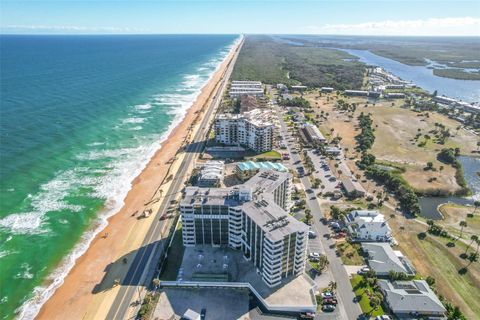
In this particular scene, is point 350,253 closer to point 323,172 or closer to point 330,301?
point 330,301

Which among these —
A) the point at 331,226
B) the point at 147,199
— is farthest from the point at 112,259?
the point at 331,226

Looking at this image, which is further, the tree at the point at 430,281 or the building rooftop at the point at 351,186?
the building rooftop at the point at 351,186

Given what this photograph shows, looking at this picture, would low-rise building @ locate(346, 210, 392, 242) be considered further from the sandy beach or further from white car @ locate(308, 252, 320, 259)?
the sandy beach

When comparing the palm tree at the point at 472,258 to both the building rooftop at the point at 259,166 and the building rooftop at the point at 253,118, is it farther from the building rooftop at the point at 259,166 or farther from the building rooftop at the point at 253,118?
the building rooftop at the point at 253,118

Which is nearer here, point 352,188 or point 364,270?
point 364,270

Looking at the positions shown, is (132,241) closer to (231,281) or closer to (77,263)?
(77,263)


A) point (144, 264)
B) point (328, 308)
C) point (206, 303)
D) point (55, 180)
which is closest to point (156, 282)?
point (144, 264)

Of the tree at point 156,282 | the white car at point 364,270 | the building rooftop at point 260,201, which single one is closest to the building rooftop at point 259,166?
the building rooftop at point 260,201
